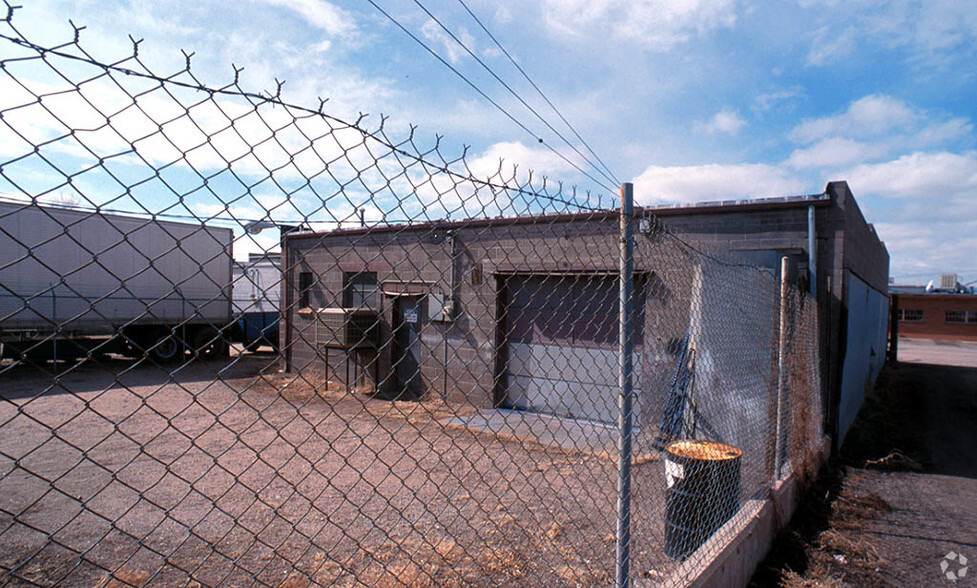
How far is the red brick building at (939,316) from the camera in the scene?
3212 centimetres

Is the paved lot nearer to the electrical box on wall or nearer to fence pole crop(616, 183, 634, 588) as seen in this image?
the electrical box on wall

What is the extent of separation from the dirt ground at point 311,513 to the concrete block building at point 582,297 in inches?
46.6

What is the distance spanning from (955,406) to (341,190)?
14.4 m

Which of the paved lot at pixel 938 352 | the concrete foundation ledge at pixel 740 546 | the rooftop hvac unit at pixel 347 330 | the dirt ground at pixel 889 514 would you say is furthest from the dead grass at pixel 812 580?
the paved lot at pixel 938 352

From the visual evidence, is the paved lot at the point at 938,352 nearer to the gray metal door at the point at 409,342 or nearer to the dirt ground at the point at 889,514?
the dirt ground at the point at 889,514

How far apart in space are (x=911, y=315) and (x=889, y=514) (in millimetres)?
35462

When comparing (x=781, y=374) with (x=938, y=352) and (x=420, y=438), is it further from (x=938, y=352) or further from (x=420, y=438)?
(x=938, y=352)

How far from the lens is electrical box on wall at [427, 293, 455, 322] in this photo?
1062cm

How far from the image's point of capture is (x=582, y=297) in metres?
9.59

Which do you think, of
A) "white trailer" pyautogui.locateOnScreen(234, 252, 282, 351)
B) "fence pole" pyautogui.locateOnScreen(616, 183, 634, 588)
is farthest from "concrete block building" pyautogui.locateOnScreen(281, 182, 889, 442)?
"fence pole" pyautogui.locateOnScreen(616, 183, 634, 588)

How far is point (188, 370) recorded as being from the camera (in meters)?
15.0

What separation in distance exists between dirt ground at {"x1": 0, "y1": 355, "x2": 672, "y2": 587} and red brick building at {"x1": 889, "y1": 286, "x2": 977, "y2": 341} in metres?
35.5

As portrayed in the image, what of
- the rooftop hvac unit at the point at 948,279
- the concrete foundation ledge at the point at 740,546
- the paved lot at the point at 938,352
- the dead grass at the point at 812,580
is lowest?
the dead grass at the point at 812,580

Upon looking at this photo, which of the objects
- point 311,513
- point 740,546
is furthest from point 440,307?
point 740,546
